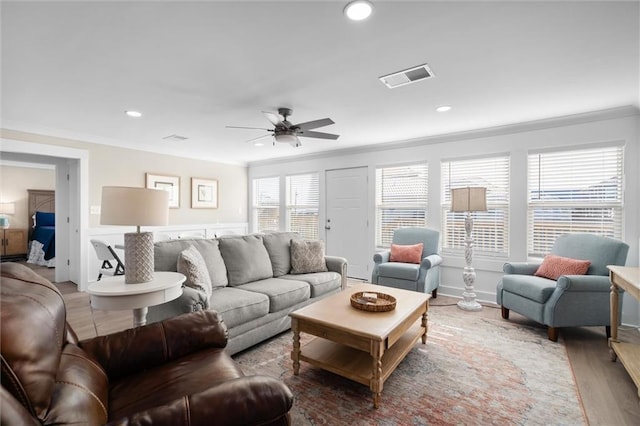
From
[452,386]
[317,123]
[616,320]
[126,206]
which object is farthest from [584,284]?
[126,206]

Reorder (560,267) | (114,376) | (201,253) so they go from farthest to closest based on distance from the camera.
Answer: (560,267) → (201,253) → (114,376)

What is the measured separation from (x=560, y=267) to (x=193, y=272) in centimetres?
366

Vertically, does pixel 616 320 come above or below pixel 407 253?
below

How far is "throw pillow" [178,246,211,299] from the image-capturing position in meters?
2.47

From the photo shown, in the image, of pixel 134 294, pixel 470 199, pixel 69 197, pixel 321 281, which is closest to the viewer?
pixel 134 294

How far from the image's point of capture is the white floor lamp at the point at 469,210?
377 centimetres

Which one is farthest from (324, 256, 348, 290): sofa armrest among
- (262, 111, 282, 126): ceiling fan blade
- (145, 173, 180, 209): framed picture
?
(145, 173, 180, 209): framed picture

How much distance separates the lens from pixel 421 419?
180 cm

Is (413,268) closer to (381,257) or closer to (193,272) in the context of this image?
(381,257)

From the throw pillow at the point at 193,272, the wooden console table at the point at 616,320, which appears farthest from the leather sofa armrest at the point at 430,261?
the throw pillow at the point at 193,272

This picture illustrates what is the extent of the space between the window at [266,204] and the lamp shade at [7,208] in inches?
222

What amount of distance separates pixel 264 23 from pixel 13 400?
2036 millimetres

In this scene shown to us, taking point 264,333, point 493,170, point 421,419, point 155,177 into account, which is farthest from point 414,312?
point 155,177

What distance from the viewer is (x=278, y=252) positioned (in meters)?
3.70
